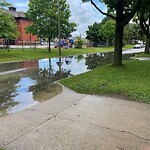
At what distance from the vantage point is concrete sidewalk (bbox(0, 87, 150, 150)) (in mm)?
3984

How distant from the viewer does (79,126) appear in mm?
4766

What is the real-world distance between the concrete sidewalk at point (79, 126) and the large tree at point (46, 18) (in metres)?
21.1

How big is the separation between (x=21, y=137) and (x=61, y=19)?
23861mm

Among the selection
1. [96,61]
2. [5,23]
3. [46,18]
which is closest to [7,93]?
[96,61]

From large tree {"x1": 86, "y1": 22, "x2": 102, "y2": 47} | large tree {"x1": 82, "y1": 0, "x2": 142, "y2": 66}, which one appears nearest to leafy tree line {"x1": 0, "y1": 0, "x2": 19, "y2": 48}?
large tree {"x1": 82, "y1": 0, "x2": 142, "y2": 66}

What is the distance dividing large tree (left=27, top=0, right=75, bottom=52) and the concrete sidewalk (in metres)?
21.1

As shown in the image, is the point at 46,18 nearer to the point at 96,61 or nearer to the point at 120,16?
the point at 96,61

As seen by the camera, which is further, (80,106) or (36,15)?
(36,15)

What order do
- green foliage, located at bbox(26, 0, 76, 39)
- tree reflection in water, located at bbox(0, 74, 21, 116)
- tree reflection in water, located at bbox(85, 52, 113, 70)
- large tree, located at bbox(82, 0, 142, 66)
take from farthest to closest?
green foliage, located at bbox(26, 0, 76, 39) < tree reflection in water, located at bbox(85, 52, 113, 70) < large tree, located at bbox(82, 0, 142, 66) < tree reflection in water, located at bbox(0, 74, 21, 116)

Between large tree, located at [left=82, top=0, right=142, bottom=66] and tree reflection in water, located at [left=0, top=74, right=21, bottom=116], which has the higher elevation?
large tree, located at [left=82, top=0, right=142, bottom=66]

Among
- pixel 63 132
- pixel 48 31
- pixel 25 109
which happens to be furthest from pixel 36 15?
pixel 63 132

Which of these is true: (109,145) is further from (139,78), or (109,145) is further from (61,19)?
(61,19)

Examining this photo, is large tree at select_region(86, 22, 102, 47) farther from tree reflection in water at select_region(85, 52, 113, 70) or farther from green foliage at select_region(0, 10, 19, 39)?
green foliage at select_region(0, 10, 19, 39)

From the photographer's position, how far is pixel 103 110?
5.84m
